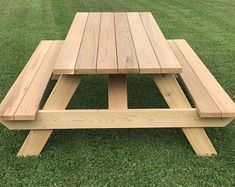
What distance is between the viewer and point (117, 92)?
9.91 ft

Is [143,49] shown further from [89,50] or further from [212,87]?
[212,87]

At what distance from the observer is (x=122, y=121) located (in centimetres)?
293

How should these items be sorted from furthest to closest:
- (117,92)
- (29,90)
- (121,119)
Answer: (29,90), (117,92), (121,119)

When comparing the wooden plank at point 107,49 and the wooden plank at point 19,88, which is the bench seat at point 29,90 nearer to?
the wooden plank at point 19,88

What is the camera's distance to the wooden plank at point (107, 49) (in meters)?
2.69

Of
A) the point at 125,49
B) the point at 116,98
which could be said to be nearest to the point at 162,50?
the point at 125,49

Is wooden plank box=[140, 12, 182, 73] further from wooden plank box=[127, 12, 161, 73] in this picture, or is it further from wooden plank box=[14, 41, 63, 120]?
wooden plank box=[14, 41, 63, 120]

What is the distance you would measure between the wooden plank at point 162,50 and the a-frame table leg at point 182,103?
7.1 inches

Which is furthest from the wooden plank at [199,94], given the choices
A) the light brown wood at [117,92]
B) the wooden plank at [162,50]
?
the light brown wood at [117,92]

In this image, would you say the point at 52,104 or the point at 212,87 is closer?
the point at 52,104

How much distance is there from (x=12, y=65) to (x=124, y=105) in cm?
249

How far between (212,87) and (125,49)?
86 cm

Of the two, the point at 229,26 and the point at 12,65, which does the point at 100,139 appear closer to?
the point at 12,65

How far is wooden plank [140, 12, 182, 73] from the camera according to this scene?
2.71 metres
